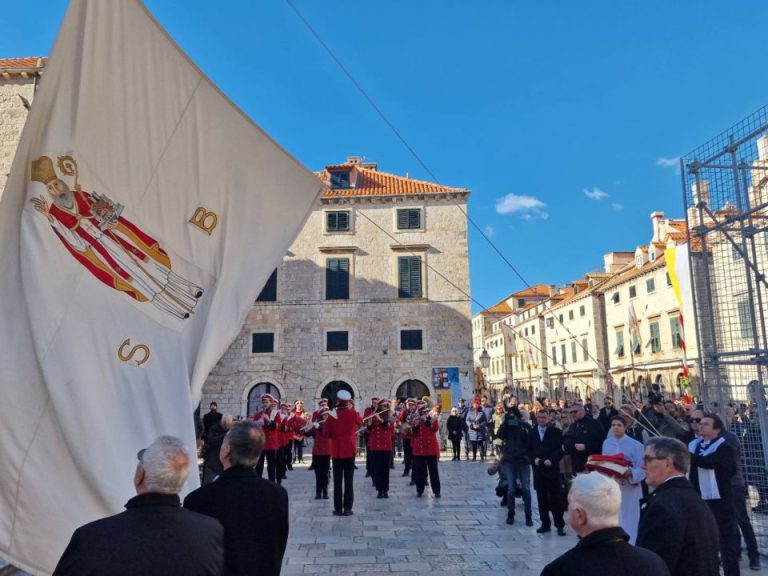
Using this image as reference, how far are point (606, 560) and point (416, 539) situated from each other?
20.5 ft

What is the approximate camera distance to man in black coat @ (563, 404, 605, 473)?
8.39 meters

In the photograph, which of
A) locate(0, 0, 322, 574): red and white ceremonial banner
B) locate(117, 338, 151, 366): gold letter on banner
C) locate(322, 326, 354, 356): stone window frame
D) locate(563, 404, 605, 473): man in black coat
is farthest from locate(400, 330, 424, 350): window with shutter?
locate(117, 338, 151, 366): gold letter on banner

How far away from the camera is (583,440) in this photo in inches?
334

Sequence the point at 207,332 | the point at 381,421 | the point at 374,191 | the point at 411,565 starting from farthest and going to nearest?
the point at 374,191 < the point at 381,421 < the point at 411,565 < the point at 207,332

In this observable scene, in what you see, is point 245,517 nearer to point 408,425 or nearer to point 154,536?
point 154,536

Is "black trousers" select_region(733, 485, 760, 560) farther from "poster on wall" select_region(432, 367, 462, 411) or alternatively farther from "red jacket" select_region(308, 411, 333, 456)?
"poster on wall" select_region(432, 367, 462, 411)

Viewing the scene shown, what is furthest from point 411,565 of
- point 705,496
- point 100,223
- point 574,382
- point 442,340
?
point 574,382

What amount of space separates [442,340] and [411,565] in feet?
65.6

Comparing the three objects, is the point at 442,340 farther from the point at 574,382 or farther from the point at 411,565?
the point at 574,382

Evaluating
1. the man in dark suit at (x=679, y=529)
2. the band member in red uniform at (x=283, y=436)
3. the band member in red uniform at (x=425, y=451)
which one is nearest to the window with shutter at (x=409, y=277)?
the band member in red uniform at (x=283, y=436)

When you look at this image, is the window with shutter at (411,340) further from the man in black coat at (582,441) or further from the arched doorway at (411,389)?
the man in black coat at (582,441)

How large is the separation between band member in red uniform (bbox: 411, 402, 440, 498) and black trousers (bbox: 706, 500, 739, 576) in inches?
249

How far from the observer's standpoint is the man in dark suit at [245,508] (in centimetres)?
304

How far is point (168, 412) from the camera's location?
2857 mm
